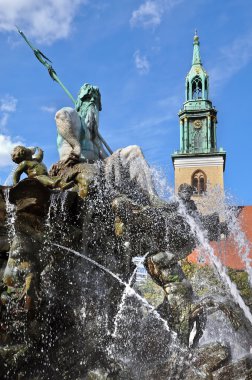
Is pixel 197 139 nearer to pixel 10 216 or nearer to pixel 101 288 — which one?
pixel 101 288

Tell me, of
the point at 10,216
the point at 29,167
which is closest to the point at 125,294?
the point at 10,216

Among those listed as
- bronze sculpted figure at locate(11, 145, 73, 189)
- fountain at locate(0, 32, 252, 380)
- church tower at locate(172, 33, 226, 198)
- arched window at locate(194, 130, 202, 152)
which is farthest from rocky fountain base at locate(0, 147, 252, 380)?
arched window at locate(194, 130, 202, 152)

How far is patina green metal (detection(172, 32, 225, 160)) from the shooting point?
5981 centimetres

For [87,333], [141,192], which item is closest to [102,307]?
[87,333]

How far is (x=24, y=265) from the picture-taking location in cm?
650

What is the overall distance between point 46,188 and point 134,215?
1.14m

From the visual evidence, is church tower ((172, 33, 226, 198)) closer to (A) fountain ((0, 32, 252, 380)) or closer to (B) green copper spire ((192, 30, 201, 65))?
(B) green copper spire ((192, 30, 201, 65))

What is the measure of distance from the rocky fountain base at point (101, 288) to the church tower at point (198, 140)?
50185 millimetres

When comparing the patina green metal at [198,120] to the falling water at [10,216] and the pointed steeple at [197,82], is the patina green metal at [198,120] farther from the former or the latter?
the falling water at [10,216]

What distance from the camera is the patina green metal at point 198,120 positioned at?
59.8 metres

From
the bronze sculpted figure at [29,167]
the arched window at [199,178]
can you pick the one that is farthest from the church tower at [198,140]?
the bronze sculpted figure at [29,167]

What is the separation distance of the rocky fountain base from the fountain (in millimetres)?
13

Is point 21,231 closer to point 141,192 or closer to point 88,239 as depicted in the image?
point 88,239

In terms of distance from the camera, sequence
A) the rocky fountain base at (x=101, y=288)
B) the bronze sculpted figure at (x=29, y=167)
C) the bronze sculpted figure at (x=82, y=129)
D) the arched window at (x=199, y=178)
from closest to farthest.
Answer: the rocky fountain base at (x=101, y=288), the bronze sculpted figure at (x=29, y=167), the bronze sculpted figure at (x=82, y=129), the arched window at (x=199, y=178)
